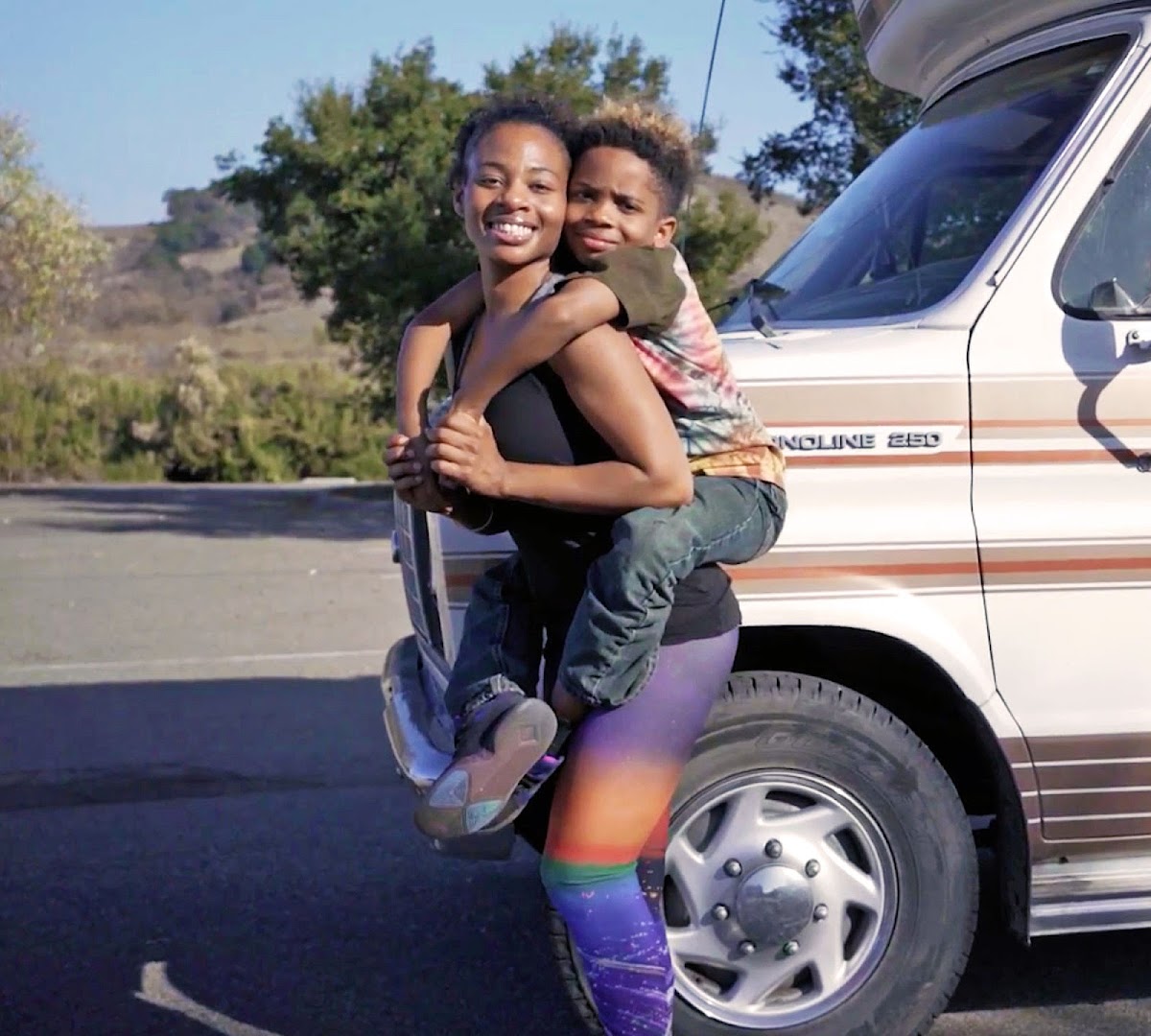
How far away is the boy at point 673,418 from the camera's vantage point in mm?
2793

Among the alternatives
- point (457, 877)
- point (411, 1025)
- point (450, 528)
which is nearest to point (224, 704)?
point (457, 877)

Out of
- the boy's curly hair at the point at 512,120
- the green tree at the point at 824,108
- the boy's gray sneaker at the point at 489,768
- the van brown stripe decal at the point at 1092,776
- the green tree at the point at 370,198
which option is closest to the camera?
the boy's gray sneaker at the point at 489,768

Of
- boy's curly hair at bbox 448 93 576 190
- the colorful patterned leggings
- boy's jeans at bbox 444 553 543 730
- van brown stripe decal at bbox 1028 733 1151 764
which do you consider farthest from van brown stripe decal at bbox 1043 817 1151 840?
boy's curly hair at bbox 448 93 576 190

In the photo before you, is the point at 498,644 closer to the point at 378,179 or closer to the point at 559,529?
the point at 559,529

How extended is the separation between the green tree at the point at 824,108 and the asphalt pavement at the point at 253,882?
599 cm

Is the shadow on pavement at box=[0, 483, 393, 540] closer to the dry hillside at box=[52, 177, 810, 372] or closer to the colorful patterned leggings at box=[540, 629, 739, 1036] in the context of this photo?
the dry hillside at box=[52, 177, 810, 372]

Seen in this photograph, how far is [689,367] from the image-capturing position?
2926mm

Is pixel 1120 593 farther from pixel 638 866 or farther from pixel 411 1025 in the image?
pixel 411 1025

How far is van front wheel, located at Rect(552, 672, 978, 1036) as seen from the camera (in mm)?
3375

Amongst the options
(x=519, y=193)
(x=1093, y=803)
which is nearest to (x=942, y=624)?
(x=1093, y=803)

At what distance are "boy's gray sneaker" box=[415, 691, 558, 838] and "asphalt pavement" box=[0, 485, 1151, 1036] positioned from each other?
4.02 feet

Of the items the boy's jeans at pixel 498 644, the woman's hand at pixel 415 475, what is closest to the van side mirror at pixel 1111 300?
the boy's jeans at pixel 498 644

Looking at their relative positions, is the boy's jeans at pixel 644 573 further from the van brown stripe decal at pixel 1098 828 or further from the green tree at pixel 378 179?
the green tree at pixel 378 179

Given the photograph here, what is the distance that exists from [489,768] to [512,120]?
3.93ft
